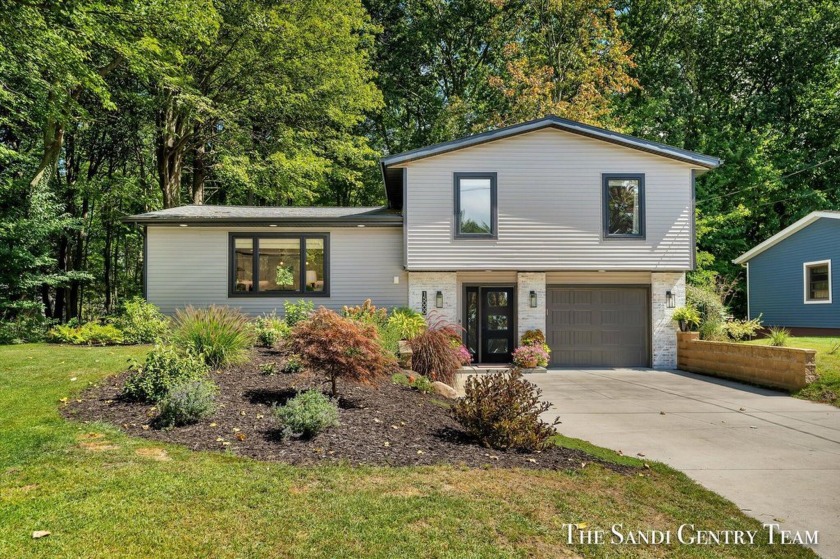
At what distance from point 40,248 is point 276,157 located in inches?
327

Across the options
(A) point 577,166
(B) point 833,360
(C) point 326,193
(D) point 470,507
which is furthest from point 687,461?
(C) point 326,193

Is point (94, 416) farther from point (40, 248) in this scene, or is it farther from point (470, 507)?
point (40, 248)

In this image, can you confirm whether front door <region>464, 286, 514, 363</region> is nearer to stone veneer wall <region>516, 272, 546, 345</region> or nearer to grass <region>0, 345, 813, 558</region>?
stone veneer wall <region>516, 272, 546, 345</region>

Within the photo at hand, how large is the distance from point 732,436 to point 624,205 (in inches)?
314

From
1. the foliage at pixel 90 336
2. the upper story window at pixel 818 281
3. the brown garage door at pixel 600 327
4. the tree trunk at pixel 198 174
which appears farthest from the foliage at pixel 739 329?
the tree trunk at pixel 198 174

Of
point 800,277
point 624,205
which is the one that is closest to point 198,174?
point 624,205

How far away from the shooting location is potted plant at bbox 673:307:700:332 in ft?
43.0

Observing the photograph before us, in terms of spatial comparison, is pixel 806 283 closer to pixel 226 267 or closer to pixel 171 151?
pixel 226 267

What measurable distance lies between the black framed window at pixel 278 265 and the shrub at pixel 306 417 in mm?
8171

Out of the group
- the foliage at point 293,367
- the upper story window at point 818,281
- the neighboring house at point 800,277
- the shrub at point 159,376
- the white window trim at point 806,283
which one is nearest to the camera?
the shrub at point 159,376

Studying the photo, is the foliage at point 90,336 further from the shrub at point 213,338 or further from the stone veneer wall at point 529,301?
the stone veneer wall at point 529,301

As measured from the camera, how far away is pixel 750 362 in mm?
10766

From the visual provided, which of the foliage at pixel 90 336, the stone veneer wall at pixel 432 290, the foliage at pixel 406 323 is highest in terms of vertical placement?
the stone veneer wall at pixel 432 290

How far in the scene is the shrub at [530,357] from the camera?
41.4 ft
